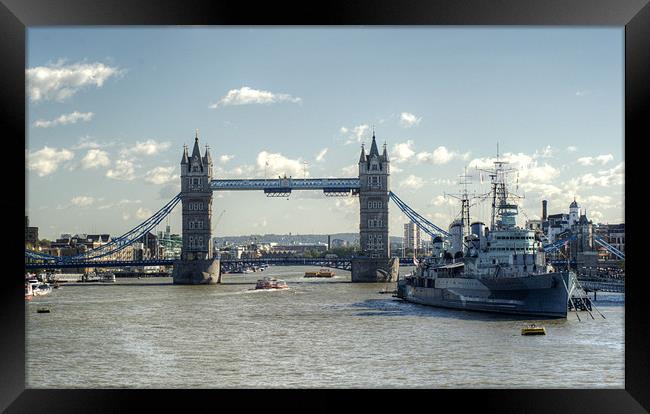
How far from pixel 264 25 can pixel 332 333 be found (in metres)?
12.9

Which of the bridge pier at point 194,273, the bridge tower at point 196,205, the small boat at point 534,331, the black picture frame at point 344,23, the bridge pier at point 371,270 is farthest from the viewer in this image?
the bridge tower at point 196,205

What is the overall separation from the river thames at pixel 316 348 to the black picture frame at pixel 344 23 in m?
1.87

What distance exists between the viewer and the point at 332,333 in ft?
63.5

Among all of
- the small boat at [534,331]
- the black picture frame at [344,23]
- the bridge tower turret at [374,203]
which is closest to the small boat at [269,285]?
the bridge tower turret at [374,203]

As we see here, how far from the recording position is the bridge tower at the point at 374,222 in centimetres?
4991

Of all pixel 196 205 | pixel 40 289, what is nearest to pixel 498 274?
pixel 40 289

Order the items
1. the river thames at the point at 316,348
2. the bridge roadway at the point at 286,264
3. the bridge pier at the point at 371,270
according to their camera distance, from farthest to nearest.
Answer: the bridge pier at the point at 371,270, the bridge roadway at the point at 286,264, the river thames at the point at 316,348

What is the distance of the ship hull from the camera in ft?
70.2

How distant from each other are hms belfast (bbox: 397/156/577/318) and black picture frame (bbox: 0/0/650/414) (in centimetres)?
1416

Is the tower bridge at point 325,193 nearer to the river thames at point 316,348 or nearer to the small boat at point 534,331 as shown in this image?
the river thames at point 316,348

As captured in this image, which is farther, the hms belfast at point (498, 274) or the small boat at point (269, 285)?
the small boat at point (269, 285)

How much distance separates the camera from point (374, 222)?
53.9 m

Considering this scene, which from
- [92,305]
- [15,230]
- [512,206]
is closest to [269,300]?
[92,305]

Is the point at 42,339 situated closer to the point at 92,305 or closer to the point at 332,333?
the point at 332,333
